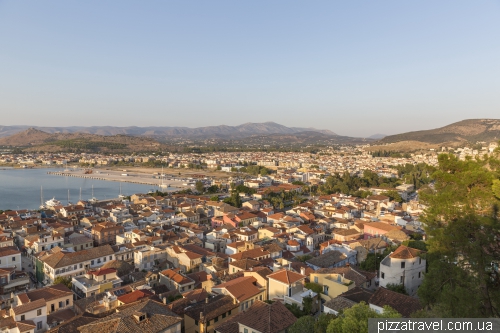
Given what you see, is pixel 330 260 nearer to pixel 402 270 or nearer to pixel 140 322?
pixel 402 270

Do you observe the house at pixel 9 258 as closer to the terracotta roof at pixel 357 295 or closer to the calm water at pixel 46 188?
the terracotta roof at pixel 357 295

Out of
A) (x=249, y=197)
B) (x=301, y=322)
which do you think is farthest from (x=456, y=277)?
(x=249, y=197)

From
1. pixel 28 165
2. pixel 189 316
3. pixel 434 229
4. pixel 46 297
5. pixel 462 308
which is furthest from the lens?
pixel 28 165

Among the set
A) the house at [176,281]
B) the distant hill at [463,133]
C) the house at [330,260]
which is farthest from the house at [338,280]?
the distant hill at [463,133]

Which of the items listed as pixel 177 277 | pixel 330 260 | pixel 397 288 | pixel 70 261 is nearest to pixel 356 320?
pixel 397 288

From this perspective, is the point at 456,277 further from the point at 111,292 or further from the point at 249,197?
the point at 249,197
